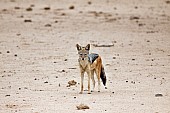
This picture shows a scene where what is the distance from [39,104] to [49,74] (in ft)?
12.0

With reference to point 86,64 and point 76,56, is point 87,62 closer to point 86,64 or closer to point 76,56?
point 86,64

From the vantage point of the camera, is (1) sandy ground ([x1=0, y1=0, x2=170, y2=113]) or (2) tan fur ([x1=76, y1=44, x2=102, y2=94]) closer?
(1) sandy ground ([x1=0, y1=0, x2=170, y2=113])

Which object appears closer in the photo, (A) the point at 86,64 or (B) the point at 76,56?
(A) the point at 86,64

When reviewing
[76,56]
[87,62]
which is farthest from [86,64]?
[76,56]

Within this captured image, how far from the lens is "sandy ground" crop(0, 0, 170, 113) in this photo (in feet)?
42.0

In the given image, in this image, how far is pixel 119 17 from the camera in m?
31.5

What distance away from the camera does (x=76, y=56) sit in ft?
63.1

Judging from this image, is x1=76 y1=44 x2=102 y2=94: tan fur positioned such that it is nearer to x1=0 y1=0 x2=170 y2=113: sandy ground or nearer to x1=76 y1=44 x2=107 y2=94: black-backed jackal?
x1=76 y1=44 x2=107 y2=94: black-backed jackal

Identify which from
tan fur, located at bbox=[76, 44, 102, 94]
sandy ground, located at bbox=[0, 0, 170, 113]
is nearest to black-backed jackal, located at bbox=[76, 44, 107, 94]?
tan fur, located at bbox=[76, 44, 102, 94]

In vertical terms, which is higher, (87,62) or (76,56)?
(76,56)

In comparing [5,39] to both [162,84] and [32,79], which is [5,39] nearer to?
[32,79]

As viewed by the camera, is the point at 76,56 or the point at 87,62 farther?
the point at 76,56

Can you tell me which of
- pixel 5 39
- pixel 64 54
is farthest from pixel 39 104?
pixel 5 39

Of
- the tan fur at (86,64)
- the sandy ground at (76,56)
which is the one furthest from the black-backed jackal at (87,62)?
the sandy ground at (76,56)
